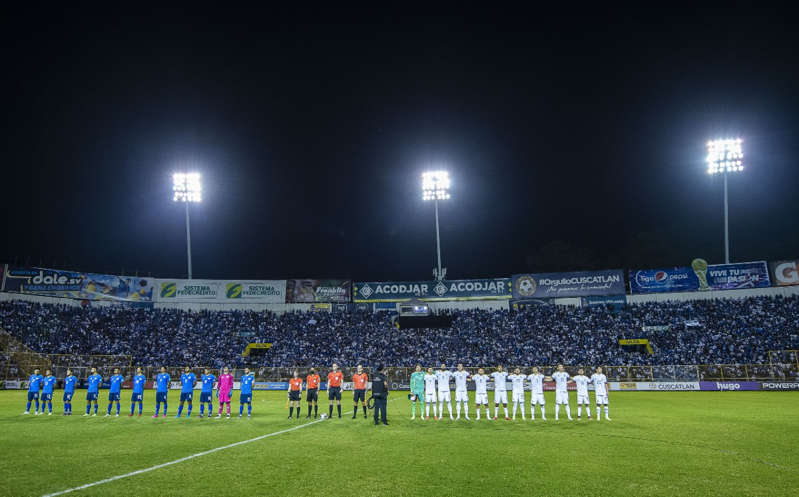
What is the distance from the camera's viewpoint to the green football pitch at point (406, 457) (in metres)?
8.55

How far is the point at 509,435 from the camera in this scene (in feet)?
49.3

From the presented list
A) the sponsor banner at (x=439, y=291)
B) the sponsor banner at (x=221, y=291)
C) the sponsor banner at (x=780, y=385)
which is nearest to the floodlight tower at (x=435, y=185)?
the sponsor banner at (x=439, y=291)

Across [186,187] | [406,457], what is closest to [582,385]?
[406,457]

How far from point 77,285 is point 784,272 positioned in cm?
7338

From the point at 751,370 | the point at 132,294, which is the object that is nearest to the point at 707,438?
the point at 751,370

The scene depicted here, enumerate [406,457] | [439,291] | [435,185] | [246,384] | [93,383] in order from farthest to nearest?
[439,291] → [435,185] → [93,383] → [246,384] → [406,457]

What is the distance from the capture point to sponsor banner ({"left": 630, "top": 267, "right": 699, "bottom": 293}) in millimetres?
→ 51594

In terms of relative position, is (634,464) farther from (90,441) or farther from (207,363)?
(207,363)

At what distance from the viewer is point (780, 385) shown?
35.7 metres

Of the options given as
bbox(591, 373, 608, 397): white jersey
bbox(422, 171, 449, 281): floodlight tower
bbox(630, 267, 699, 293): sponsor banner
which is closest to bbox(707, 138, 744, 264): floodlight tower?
bbox(630, 267, 699, 293): sponsor banner

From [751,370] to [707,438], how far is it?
94.3ft

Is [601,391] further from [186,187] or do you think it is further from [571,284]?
[186,187]

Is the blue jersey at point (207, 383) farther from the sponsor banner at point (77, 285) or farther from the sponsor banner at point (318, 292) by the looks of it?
the sponsor banner at point (77, 285)

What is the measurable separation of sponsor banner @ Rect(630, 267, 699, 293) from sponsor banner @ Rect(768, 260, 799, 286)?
6906 mm
